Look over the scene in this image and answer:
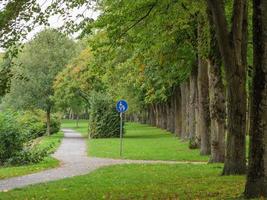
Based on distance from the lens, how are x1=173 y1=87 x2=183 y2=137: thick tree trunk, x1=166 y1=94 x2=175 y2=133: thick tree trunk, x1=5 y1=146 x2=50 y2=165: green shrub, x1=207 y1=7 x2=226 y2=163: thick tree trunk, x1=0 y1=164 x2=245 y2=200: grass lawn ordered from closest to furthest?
x1=0 y1=164 x2=245 y2=200: grass lawn, x1=207 y1=7 x2=226 y2=163: thick tree trunk, x1=5 y1=146 x2=50 y2=165: green shrub, x1=173 y1=87 x2=183 y2=137: thick tree trunk, x1=166 y1=94 x2=175 y2=133: thick tree trunk

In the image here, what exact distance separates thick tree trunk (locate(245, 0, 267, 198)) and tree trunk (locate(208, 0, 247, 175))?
362 cm

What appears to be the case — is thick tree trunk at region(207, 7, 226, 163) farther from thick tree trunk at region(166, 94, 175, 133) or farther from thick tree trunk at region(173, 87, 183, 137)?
thick tree trunk at region(166, 94, 175, 133)

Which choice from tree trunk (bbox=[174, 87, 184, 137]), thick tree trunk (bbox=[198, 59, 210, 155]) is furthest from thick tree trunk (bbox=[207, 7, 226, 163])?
tree trunk (bbox=[174, 87, 184, 137])

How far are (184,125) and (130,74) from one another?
7.85 metres

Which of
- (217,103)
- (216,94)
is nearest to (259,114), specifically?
(216,94)

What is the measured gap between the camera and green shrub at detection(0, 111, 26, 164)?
25.0 meters

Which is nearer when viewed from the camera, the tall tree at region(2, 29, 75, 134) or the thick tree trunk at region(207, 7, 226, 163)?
the thick tree trunk at region(207, 7, 226, 163)

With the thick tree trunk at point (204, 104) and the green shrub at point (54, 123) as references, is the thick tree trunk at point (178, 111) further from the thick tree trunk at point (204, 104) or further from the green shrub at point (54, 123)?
the thick tree trunk at point (204, 104)

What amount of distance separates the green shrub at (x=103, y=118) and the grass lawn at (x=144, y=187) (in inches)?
1258

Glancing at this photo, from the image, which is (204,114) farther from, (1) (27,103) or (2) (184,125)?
(1) (27,103)

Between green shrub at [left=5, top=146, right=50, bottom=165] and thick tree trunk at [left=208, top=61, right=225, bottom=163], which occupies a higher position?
thick tree trunk at [left=208, top=61, right=225, bottom=163]

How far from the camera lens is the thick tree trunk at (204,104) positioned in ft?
84.2

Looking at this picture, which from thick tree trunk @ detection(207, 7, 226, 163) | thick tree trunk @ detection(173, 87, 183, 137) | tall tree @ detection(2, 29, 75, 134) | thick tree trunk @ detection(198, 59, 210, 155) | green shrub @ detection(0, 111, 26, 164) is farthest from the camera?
tall tree @ detection(2, 29, 75, 134)

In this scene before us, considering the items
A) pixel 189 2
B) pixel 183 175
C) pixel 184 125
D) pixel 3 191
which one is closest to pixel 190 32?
pixel 189 2
